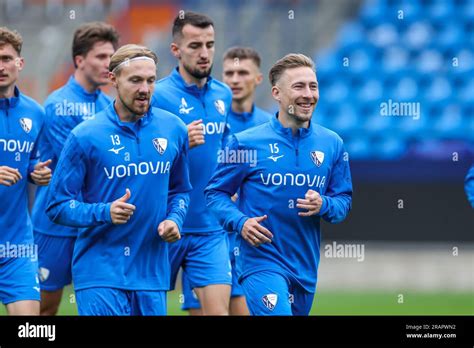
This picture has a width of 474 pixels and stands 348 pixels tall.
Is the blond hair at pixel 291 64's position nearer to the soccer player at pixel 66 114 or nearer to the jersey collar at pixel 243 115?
the soccer player at pixel 66 114

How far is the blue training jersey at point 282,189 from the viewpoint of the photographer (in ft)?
24.5

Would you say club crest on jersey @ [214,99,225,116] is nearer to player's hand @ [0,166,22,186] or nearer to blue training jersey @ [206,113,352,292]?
blue training jersey @ [206,113,352,292]

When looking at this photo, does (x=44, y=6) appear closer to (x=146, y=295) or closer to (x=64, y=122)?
(x=64, y=122)

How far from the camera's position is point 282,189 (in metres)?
7.50

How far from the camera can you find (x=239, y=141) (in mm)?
7602

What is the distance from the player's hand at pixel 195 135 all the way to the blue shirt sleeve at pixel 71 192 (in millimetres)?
928

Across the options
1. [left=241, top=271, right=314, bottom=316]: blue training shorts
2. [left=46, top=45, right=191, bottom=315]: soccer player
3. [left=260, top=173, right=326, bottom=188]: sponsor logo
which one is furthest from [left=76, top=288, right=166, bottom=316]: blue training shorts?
[left=260, top=173, right=326, bottom=188]: sponsor logo

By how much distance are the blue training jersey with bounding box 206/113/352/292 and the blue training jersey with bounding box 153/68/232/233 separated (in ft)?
3.38

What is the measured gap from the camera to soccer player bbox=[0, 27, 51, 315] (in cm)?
785

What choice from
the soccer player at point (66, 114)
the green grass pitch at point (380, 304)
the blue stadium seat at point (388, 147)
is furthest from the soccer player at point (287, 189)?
the blue stadium seat at point (388, 147)

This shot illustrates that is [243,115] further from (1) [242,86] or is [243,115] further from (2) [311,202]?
(2) [311,202]

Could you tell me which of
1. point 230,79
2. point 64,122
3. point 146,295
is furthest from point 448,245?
point 146,295

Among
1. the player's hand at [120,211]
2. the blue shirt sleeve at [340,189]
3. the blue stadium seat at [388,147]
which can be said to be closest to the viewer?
the player's hand at [120,211]

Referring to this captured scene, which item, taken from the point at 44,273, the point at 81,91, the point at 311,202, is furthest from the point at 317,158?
the point at 44,273
